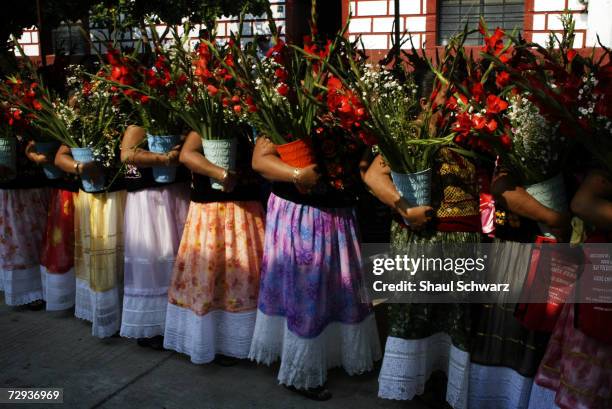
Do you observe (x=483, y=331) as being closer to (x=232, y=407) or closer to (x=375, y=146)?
(x=375, y=146)

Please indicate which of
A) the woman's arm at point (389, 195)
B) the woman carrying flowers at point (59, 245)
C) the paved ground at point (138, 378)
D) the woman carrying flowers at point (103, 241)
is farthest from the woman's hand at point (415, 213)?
the woman carrying flowers at point (59, 245)

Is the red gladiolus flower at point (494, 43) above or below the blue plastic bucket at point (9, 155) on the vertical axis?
above

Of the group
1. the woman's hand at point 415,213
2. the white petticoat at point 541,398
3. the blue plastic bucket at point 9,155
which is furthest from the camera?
the blue plastic bucket at point 9,155

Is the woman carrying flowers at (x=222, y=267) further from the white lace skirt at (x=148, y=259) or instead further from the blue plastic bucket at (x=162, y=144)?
the white lace skirt at (x=148, y=259)

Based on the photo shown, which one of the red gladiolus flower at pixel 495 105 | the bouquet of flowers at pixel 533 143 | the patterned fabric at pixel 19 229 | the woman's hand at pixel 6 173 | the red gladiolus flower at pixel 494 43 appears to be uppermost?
the red gladiolus flower at pixel 494 43

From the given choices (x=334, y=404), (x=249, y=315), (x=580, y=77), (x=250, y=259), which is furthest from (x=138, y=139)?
(x=580, y=77)

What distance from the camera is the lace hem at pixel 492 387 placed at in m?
3.23

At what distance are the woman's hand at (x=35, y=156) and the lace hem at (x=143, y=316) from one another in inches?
52.6

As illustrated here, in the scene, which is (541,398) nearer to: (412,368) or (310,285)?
(412,368)

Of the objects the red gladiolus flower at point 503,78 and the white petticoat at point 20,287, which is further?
the white petticoat at point 20,287

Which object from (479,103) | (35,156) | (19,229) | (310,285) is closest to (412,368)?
(310,285)

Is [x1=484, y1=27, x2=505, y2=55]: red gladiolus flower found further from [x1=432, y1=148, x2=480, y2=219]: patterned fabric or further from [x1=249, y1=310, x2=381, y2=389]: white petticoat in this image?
[x1=249, y1=310, x2=381, y2=389]: white petticoat

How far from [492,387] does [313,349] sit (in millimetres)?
973

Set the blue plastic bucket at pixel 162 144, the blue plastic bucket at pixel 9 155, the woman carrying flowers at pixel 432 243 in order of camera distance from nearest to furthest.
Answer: the woman carrying flowers at pixel 432 243, the blue plastic bucket at pixel 162 144, the blue plastic bucket at pixel 9 155
